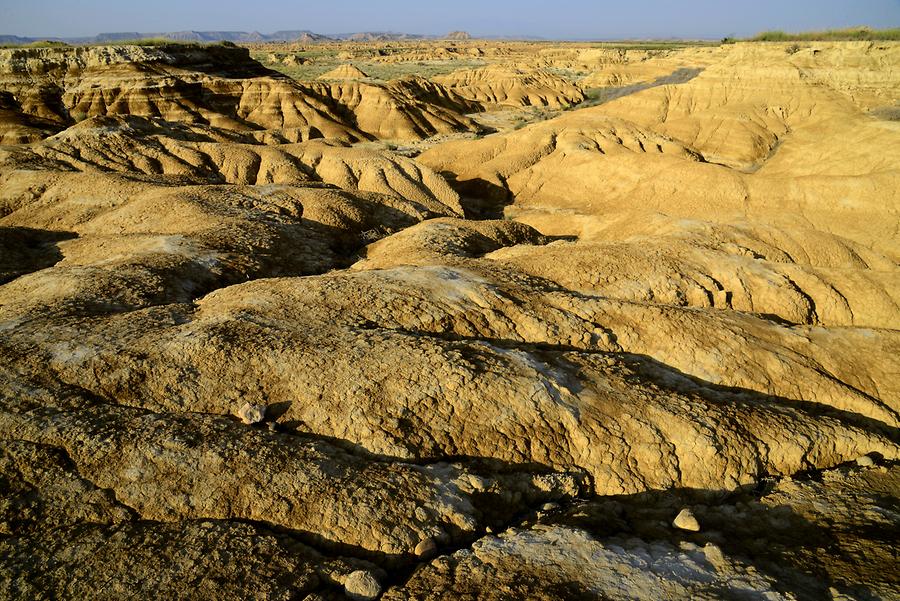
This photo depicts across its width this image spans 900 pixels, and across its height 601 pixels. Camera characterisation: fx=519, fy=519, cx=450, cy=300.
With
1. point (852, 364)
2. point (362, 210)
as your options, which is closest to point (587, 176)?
point (362, 210)

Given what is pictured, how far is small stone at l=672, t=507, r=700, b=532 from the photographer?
5.39m

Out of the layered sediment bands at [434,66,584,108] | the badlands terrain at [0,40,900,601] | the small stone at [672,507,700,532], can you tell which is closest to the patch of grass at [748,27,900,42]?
the badlands terrain at [0,40,900,601]

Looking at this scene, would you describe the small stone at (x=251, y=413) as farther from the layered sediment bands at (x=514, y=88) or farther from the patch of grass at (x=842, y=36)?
the layered sediment bands at (x=514, y=88)

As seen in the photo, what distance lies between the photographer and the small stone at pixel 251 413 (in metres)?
6.06

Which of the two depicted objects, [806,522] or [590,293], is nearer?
[806,522]

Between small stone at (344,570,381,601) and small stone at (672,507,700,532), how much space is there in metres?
3.18

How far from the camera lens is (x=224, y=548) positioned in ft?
14.6

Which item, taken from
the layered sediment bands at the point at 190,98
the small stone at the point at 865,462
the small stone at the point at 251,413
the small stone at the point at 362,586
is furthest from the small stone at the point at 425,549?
the layered sediment bands at the point at 190,98

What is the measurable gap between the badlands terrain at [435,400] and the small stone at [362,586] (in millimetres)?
25

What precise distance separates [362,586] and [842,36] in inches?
1609

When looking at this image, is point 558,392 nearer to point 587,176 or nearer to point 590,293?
point 590,293

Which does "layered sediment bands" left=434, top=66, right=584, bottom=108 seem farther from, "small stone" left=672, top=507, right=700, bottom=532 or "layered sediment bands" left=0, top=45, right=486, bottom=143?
"small stone" left=672, top=507, right=700, bottom=532

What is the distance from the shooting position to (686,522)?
5.41 meters

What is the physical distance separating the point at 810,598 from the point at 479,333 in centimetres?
524
